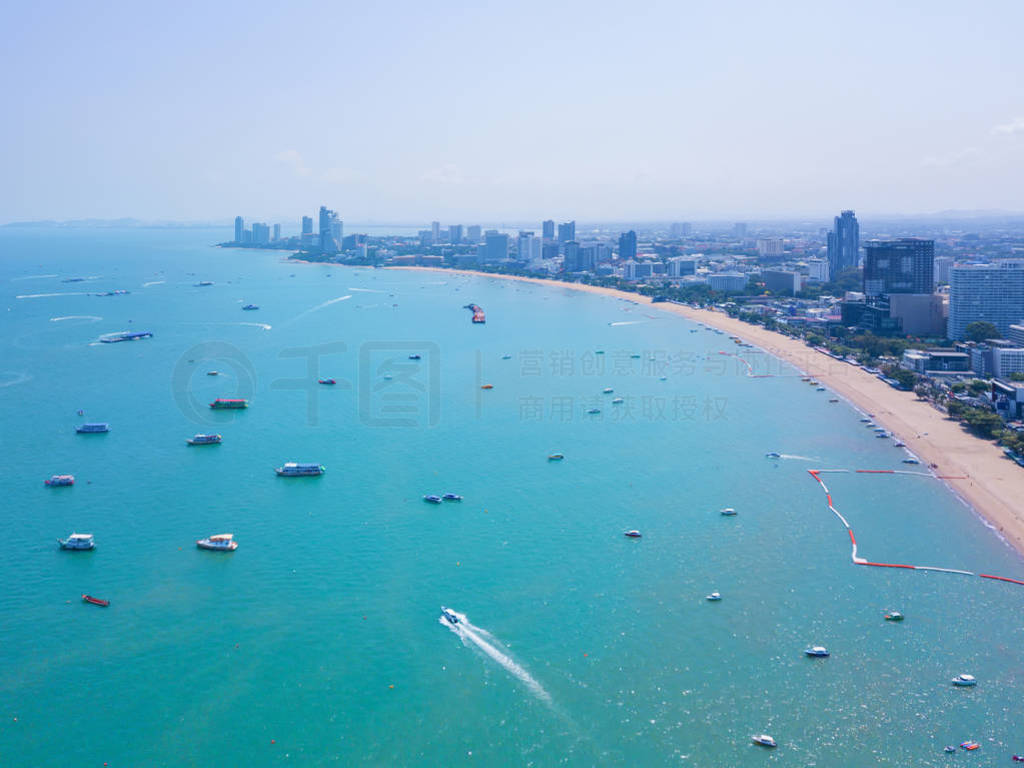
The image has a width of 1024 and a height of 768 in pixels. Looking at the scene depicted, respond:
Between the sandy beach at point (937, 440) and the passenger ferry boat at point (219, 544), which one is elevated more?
the sandy beach at point (937, 440)

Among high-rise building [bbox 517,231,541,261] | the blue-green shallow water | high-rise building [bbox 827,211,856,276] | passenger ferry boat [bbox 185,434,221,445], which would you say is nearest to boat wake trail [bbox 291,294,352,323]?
the blue-green shallow water

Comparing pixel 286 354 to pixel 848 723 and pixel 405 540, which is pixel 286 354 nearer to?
pixel 405 540

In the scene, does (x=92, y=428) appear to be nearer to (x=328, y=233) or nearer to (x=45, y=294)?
(x=45, y=294)

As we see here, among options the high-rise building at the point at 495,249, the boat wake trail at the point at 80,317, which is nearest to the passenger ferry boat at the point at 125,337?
the boat wake trail at the point at 80,317

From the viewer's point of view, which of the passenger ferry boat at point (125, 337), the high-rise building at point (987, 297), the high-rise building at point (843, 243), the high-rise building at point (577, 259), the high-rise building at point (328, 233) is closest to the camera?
the high-rise building at point (987, 297)

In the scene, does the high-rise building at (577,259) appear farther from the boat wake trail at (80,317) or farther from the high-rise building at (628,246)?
the boat wake trail at (80,317)

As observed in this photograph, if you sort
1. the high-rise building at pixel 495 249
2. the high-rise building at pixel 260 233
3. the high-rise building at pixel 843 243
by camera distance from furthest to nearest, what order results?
the high-rise building at pixel 260 233, the high-rise building at pixel 495 249, the high-rise building at pixel 843 243

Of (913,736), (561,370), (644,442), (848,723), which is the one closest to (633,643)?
(848,723)
